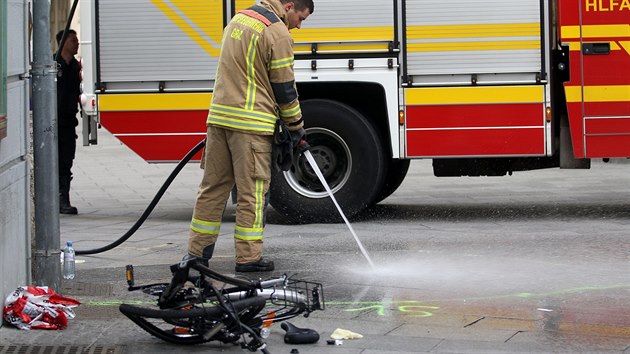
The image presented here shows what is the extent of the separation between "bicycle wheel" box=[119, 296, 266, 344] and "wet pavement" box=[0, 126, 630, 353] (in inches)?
3.0

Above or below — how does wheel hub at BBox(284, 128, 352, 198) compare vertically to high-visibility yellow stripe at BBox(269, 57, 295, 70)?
below

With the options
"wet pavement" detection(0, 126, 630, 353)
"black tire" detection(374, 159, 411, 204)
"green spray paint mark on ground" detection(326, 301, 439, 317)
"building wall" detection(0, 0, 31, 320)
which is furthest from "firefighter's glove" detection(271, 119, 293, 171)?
"black tire" detection(374, 159, 411, 204)

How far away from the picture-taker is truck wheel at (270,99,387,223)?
10.6m

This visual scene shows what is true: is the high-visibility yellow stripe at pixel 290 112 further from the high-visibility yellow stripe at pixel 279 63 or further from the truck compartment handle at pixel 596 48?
the truck compartment handle at pixel 596 48

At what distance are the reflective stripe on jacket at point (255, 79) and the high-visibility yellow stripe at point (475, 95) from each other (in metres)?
2.84

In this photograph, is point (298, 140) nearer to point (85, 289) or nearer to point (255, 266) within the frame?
point (255, 266)

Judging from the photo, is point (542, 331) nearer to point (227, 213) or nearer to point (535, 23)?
point (535, 23)

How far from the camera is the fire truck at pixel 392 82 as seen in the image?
1026cm

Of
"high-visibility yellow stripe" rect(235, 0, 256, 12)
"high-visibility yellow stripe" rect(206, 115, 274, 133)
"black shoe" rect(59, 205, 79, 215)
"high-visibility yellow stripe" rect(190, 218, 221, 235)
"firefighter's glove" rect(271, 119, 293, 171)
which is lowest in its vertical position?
"black shoe" rect(59, 205, 79, 215)

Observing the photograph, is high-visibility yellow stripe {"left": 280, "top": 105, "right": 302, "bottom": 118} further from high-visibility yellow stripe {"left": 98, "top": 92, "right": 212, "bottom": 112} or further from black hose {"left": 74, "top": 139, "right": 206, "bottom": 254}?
high-visibility yellow stripe {"left": 98, "top": 92, "right": 212, "bottom": 112}

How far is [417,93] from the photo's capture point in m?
10.5

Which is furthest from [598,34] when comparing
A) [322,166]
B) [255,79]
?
[255,79]

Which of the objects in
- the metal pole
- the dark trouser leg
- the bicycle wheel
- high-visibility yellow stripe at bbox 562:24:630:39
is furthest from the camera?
the dark trouser leg

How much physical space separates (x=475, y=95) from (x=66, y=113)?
4040 millimetres
